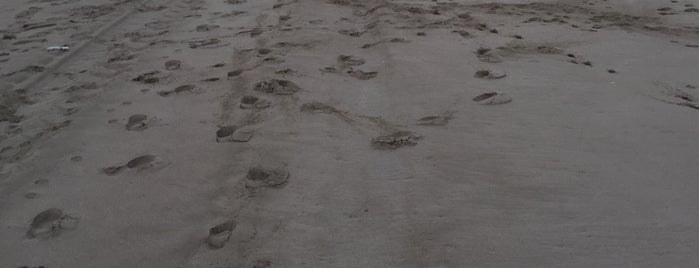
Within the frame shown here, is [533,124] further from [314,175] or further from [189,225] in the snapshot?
[189,225]

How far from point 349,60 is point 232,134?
132cm

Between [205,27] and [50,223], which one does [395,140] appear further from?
[205,27]

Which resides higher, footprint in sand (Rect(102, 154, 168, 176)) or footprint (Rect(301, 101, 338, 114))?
footprint (Rect(301, 101, 338, 114))

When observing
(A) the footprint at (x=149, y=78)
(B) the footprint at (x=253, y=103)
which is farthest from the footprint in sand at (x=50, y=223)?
(A) the footprint at (x=149, y=78)

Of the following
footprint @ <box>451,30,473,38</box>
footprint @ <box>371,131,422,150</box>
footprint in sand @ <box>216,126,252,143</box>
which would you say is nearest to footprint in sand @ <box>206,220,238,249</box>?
footprint in sand @ <box>216,126,252,143</box>

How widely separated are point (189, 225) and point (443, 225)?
3.31 feet

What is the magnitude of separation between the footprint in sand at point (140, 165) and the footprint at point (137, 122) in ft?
1.29

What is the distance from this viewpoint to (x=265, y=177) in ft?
7.87

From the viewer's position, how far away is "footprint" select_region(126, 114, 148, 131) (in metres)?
2.98

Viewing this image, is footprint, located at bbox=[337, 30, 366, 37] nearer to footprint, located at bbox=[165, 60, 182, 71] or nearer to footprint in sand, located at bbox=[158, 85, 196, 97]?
footprint, located at bbox=[165, 60, 182, 71]

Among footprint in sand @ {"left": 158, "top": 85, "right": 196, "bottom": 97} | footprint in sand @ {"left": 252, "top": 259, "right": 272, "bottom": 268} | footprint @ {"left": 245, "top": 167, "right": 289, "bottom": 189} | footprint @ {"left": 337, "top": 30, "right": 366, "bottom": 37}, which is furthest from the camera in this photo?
footprint @ {"left": 337, "top": 30, "right": 366, "bottom": 37}

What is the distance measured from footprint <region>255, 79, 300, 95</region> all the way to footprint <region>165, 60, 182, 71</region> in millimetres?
858

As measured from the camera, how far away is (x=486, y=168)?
2.35m

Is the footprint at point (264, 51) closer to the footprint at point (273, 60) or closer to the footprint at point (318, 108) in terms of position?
the footprint at point (273, 60)
